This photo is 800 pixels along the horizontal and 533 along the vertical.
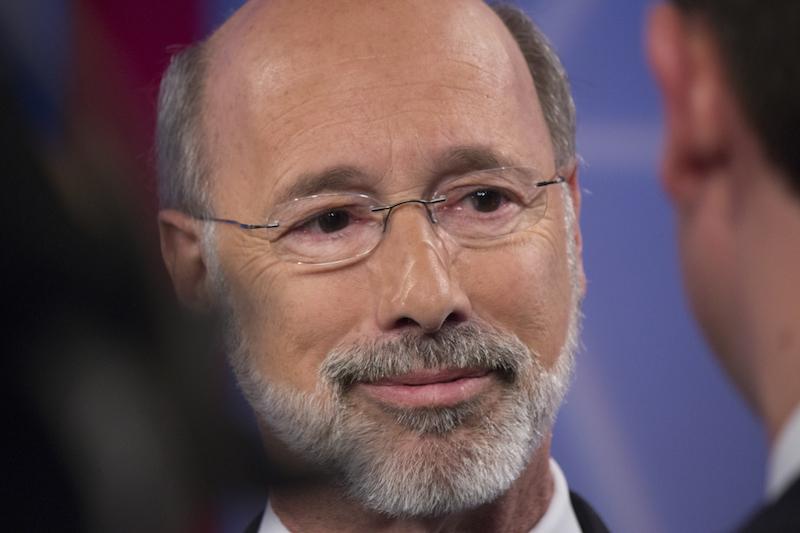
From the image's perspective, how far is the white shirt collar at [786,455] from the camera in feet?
4.06

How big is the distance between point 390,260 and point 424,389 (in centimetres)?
26

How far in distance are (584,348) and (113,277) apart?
4.63 feet

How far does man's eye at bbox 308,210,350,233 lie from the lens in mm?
2469

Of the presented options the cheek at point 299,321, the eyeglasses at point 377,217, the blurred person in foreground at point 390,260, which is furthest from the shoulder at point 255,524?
the eyeglasses at point 377,217

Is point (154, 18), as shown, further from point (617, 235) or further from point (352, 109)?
point (617, 235)

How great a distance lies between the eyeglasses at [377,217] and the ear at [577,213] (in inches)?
7.8

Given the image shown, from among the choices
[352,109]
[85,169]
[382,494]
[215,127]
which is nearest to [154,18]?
[215,127]

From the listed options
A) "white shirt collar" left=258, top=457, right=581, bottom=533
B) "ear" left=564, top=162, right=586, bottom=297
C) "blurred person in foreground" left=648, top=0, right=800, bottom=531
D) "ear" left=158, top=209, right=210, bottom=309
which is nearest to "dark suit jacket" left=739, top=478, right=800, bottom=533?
"blurred person in foreground" left=648, top=0, right=800, bottom=531

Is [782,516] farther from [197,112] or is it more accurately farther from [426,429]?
[197,112]

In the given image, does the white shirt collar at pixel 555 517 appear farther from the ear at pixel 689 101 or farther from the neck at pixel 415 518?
the ear at pixel 689 101

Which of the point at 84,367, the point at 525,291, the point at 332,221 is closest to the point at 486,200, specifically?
the point at 525,291

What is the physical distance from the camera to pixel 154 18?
2.77 m

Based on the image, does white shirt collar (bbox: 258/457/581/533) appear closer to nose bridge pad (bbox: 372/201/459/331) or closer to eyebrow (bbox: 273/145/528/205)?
nose bridge pad (bbox: 372/201/459/331)

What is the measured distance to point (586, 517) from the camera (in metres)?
2.65
